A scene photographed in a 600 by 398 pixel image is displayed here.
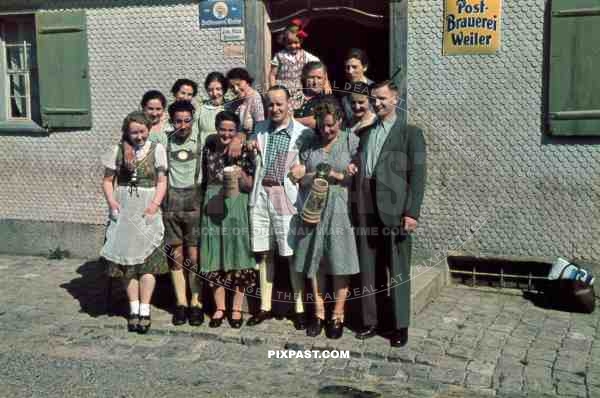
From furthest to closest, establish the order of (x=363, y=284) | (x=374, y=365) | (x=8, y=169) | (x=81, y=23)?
(x=8, y=169), (x=81, y=23), (x=363, y=284), (x=374, y=365)

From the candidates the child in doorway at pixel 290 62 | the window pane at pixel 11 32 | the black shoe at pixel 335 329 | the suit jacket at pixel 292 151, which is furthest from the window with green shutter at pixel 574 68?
the window pane at pixel 11 32

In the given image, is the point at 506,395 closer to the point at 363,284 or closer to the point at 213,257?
the point at 363,284

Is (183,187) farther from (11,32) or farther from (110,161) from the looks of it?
(11,32)

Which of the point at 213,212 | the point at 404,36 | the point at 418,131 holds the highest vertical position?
the point at 404,36

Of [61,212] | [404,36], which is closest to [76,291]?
[61,212]

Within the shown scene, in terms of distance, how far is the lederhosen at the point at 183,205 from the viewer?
6.43m

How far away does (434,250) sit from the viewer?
7848mm

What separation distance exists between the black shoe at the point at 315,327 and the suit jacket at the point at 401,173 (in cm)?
108

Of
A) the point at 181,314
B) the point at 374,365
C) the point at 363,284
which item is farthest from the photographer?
the point at 181,314

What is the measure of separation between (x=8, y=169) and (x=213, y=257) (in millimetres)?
4274

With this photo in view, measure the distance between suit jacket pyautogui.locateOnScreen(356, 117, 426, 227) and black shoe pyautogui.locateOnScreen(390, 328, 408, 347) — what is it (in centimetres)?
91

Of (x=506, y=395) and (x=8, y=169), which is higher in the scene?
(x=8, y=169)

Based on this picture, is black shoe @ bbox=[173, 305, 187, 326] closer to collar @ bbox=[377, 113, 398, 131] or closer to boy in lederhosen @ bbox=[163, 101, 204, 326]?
boy in lederhosen @ bbox=[163, 101, 204, 326]

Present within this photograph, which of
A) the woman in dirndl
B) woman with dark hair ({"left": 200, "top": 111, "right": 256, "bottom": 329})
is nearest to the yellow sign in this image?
woman with dark hair ({"left": 200, "top": 111, "right": 256, "bottom": 329})
